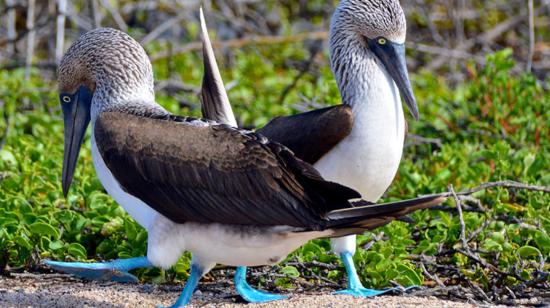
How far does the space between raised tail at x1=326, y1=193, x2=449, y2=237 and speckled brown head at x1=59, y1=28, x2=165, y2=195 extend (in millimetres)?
1099

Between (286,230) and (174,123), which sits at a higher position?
(174,123)

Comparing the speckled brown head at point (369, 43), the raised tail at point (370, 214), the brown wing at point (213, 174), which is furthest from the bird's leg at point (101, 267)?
the speckled brown head at point (369, 43)

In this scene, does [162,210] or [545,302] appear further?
[545,302]

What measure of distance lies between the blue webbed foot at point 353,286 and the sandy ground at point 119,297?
0.15m

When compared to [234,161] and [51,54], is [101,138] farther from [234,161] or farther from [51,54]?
→ [51,54]

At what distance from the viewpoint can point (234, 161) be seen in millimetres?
4570

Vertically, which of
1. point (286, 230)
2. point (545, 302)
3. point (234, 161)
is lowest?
point (545, 302)

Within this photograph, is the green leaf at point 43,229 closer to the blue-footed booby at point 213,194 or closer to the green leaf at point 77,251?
the green leaf at point 77,251

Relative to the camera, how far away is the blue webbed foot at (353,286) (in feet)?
16.7

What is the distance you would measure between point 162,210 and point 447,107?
4.22 meters

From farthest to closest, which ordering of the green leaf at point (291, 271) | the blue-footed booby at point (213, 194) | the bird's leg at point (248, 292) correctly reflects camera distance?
1. the green leaf at point (291, 271)
2. the bird's leg at point (248, 292)
3. the blue-footed booby at point (213, 194)

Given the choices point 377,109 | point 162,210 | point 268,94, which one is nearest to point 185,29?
point 268,94

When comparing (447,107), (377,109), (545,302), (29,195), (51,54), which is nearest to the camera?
(545,302)

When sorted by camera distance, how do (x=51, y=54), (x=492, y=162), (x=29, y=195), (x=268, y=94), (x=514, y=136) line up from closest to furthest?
(x=29, y=195), (x=492, y=162), (x=514, y=136), (x=268, y=94), (x=51, y=54)
